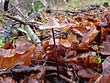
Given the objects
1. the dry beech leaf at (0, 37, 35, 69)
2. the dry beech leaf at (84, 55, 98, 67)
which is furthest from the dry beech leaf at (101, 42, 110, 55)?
the dry beech leaf at (0, 37, 35, 69)

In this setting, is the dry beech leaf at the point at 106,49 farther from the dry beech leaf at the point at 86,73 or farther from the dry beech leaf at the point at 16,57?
the dry beech leaf at the point at 16,57

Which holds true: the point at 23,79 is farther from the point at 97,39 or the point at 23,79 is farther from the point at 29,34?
the point at 29,34

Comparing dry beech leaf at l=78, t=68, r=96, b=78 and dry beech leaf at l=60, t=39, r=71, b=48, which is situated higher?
dry beech leaf at l=60, t=39, r=71, b=48

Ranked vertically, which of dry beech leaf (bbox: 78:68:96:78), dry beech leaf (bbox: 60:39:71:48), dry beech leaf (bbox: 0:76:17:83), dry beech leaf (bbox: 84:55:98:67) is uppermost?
dry beech leaf (bbox: 60:39:71:48)

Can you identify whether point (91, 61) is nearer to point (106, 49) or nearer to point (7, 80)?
point (106, 49)

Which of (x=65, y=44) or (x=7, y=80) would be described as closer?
(x=7, y=80)

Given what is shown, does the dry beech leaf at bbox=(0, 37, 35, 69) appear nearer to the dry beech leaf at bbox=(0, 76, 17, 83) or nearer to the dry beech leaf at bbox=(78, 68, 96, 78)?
the dry beech leaf at bbox=(0, 76, 17, 83)

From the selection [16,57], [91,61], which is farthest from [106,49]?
[16,57]

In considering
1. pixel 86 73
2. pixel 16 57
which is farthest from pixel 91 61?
pixel 16 57

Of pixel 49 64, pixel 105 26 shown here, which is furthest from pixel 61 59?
pixel 105 26
